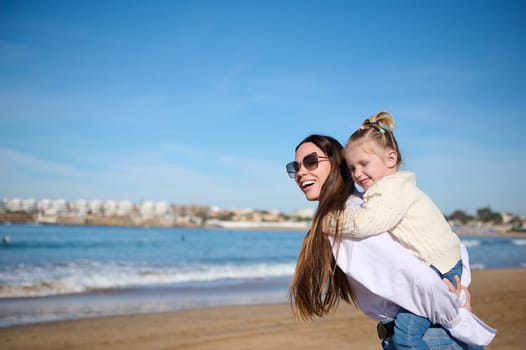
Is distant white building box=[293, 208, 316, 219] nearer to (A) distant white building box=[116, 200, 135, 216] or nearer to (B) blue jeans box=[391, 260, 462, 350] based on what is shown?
(A) distant white building box=[116, 200, 135, 216]

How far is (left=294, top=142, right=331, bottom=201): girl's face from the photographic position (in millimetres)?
2061

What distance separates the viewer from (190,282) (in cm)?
1458

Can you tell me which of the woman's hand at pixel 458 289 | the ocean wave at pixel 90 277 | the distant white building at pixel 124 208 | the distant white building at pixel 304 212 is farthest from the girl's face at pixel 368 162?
the distant white building at pixel 304 212

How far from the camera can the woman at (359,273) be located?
5.46ft

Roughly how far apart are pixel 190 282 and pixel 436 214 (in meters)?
13.4

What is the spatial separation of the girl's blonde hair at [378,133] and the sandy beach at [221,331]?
4395 millimetres

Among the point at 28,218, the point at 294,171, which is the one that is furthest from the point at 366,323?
the point at 28,218

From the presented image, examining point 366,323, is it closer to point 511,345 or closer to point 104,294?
point 511,345

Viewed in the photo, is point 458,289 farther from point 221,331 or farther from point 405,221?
point 221,331

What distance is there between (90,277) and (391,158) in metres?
13.4

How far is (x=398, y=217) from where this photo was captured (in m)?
1.73

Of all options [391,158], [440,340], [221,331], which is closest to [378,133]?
[391,158]

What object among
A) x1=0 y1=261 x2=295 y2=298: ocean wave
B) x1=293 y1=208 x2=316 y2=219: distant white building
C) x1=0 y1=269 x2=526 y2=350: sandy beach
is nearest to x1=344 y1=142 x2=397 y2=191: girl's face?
x1=0 y1=269 x2=526 y2=350: sandy beach

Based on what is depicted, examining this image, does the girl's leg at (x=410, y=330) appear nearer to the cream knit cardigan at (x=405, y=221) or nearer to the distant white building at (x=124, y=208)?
the cream knit cardigan at (x=405, y=221)
